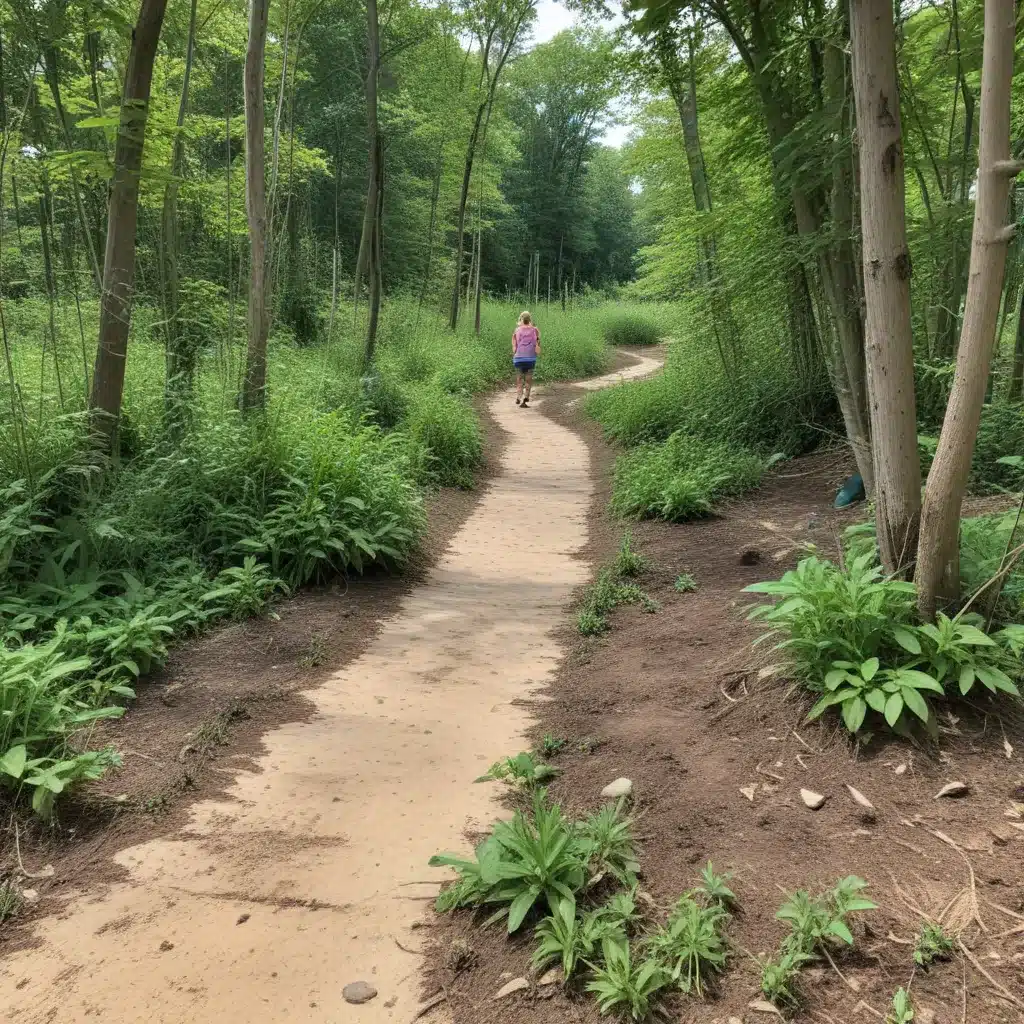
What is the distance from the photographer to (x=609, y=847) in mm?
2031

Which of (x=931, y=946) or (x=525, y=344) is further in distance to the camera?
(x=525, y=344)

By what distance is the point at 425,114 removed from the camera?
48.4 feet

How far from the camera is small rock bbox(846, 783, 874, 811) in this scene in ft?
6.79

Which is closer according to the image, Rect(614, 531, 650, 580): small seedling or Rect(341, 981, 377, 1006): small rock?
Rect(341, 981, 377, 1006): small rock

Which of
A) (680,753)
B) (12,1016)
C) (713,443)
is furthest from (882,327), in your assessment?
(713,443)

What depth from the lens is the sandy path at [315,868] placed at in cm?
172

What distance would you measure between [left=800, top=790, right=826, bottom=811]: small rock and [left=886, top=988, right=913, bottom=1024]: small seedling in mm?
670

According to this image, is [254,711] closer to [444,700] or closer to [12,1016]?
[444,700]

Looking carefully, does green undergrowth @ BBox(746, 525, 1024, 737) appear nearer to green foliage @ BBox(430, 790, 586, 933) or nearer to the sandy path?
green foliage @ BBox(430, 790, 586, 933)

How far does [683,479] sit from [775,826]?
177 inches

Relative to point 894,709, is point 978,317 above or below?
above

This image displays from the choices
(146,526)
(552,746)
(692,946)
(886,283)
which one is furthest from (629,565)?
(692,946)

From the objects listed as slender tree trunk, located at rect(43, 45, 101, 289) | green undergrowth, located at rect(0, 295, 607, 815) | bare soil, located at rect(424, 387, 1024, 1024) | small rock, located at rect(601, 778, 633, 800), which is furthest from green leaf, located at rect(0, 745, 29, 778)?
slender tree trunk, located at rect(43, 45, 101, 289)

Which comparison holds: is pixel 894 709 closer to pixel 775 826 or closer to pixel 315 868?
pixel 775 826
